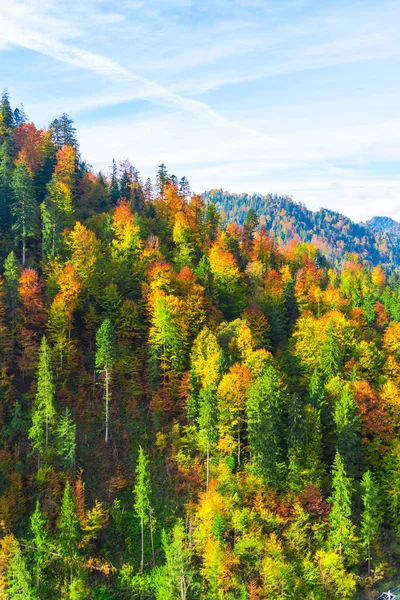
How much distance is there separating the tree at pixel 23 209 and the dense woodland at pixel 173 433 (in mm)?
275

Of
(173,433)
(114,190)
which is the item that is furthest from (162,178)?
(173,433)

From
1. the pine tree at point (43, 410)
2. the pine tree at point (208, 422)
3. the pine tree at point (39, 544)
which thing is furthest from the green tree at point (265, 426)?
the pine tree at point (39, 544)

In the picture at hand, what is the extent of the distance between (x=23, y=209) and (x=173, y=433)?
1638 inches

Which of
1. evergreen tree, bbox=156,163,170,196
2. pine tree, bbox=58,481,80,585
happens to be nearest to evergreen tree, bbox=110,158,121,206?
evergreen tree, bbox=156,163,170,196

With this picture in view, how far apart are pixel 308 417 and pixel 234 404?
842 cm

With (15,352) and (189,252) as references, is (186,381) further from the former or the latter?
(189,252)

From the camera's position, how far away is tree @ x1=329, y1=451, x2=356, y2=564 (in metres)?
48.6

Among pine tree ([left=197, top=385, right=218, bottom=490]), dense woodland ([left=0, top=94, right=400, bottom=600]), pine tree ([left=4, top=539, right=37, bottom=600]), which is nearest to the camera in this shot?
pine tree ([left=4, top=539, right=37, bottom=600])

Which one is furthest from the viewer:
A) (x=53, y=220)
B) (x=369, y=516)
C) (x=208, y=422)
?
(x=53, y=220)

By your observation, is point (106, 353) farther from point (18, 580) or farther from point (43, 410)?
point (18, 580)

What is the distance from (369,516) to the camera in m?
49.7

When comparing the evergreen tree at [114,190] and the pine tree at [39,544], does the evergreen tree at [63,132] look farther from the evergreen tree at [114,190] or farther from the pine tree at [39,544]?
the pine tree at [39,544]

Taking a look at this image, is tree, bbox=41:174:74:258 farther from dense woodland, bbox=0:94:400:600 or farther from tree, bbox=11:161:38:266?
tree, bbox=11:161:38:266

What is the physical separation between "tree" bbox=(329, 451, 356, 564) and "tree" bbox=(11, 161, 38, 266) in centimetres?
5281
